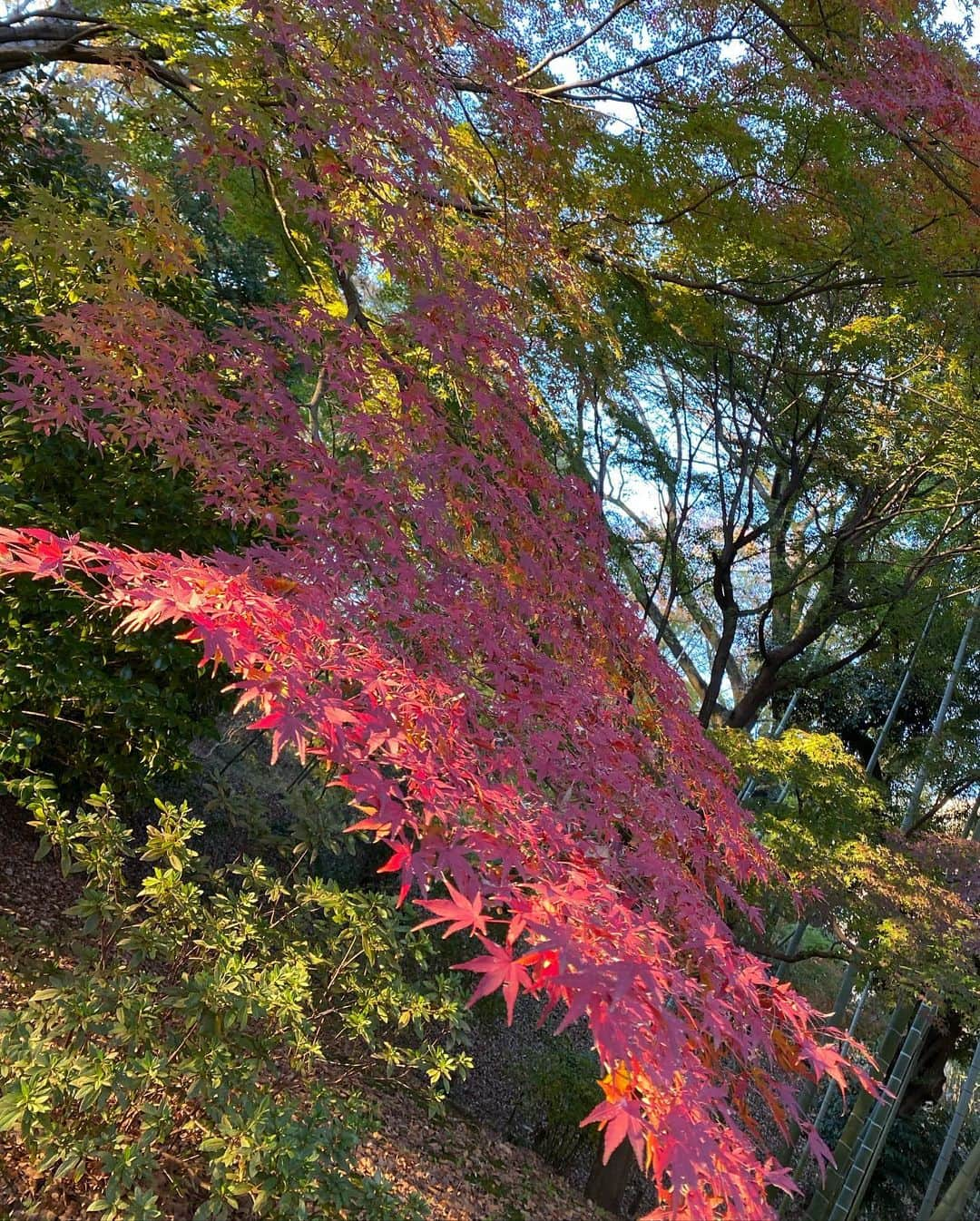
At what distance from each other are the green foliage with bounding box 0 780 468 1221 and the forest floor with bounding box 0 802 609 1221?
61cm

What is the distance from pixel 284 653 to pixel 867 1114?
6.65m

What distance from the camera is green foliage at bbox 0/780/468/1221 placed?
2.08 m

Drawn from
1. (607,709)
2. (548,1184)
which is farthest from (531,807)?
(548,1184)

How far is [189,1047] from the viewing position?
238 cm

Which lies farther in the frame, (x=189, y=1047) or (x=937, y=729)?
(x=937, y=729)

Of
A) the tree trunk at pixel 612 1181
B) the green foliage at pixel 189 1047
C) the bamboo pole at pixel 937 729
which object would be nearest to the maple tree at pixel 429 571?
the green foliage at pixel 189 1047

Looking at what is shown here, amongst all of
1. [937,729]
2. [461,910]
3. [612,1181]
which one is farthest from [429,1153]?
[937,729]

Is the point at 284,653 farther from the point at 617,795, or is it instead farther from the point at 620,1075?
the point at 617,795

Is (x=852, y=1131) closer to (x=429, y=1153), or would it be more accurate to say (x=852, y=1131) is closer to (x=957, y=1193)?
(x=957, y=1193)

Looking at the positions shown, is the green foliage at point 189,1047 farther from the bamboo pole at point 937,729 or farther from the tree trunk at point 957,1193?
the bamboo pole at point 937,729

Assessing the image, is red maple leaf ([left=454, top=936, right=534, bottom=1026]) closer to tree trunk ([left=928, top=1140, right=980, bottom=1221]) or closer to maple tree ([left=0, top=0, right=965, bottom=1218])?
maple tree ([left=0, top=0, right=965, bottom=1218])

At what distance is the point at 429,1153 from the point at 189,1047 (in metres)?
2.25

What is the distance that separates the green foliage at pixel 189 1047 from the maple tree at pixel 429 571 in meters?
0.69

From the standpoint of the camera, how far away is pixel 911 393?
206 inches
